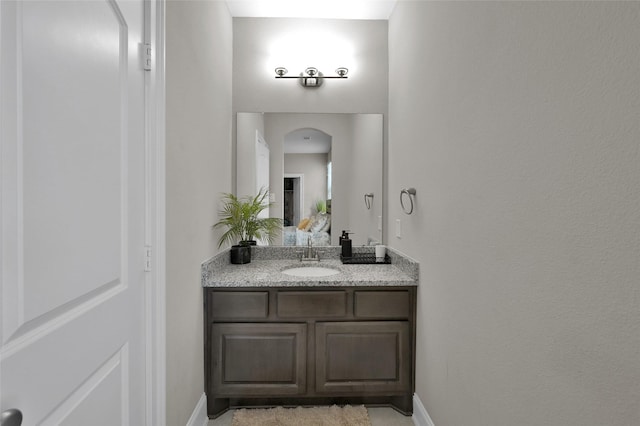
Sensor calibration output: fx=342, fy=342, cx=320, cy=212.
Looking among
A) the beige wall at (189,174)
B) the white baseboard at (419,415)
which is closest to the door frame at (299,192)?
the beige wall at (189,174)

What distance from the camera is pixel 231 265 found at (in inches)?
95.7

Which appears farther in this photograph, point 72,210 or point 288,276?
point 288,276

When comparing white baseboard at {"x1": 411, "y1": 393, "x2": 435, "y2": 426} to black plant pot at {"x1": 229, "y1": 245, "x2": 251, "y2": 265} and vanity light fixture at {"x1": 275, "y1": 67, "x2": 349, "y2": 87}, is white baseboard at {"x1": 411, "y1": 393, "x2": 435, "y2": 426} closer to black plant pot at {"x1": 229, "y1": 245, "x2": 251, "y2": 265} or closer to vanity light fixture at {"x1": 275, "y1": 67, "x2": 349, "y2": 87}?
black plant pot at {"x1": 229, "y1": 245, "x2": 251, "y2": 265}

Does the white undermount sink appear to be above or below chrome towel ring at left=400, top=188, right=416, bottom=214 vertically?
below

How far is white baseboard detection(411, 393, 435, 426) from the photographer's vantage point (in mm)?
1876

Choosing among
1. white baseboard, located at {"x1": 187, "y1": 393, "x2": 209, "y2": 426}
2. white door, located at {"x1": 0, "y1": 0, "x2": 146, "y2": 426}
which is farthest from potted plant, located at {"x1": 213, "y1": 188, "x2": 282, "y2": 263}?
white door, located at {"x1": 0, "y1": 0, "x2": 146, "y2": 426}

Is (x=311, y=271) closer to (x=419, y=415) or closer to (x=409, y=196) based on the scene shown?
(x=409, y=196)

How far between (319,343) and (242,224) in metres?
0.97

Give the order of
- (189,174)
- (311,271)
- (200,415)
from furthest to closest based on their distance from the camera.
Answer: (311,271) < (200,415) < (189,174)

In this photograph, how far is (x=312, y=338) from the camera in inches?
82.0

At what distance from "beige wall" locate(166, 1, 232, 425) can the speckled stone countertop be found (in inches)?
5.1

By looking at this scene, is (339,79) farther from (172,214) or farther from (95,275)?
(95,275)

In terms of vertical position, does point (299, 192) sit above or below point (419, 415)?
above

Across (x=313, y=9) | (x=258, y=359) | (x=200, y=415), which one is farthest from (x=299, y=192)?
(x=200, y=415)
